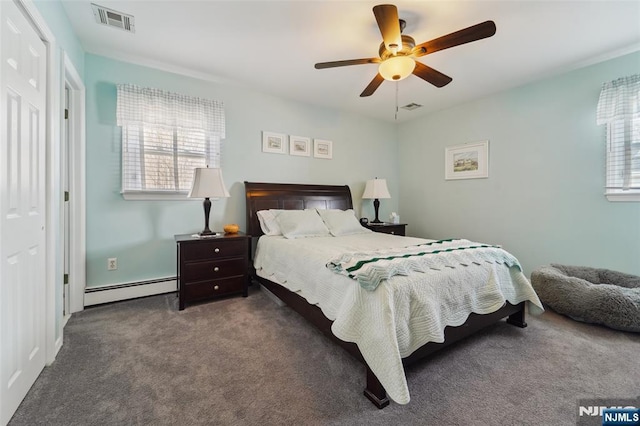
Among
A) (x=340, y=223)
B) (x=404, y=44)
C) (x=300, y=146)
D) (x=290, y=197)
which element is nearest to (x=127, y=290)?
(x=290, y=197)

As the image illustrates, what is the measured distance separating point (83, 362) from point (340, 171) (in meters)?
3.68

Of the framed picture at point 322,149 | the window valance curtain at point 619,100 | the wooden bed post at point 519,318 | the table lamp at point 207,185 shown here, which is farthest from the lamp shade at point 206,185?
the window valance curtain at point 619,100

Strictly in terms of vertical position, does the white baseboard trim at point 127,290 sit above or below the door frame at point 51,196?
below

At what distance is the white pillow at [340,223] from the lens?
3.44 metres

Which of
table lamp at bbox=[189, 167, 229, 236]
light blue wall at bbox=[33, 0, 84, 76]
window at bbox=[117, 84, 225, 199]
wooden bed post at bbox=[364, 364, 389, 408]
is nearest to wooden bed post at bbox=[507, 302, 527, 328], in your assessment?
wooden bed post at bbox=[364, 364, 389, 408]

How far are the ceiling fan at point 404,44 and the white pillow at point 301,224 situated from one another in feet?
5.44

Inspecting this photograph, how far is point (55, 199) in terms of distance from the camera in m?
1.90

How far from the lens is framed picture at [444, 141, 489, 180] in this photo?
12.6ft

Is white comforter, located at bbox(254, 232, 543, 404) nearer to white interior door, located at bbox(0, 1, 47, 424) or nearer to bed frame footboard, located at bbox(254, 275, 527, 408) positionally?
bed frame footboard, located at bbox(254, 275, 527, 408)

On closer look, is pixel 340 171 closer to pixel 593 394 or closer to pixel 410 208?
pixel 410 208

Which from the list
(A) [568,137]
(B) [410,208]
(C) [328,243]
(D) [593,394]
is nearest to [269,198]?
(C) [328,243]

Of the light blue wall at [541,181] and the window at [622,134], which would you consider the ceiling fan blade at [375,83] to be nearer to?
the light blue wall at [541,181]

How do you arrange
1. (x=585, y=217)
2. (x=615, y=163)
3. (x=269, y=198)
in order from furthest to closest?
(x=269, y=198) → (x=585, y=217) → (x=615, y=163)

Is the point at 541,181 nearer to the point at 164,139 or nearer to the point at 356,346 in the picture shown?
the point at 356,346
